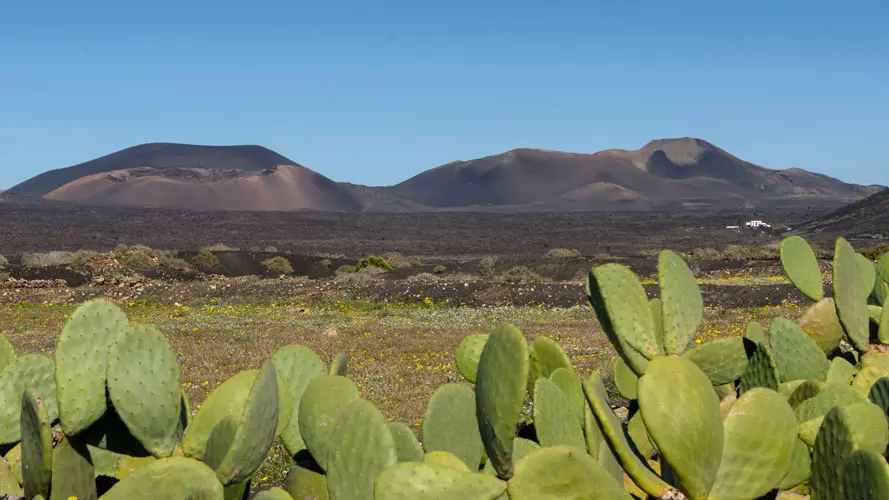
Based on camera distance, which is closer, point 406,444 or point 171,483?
point 171,483

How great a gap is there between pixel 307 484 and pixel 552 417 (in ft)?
3.31

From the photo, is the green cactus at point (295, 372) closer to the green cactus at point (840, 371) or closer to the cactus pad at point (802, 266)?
the green cactus at point (840, 371)

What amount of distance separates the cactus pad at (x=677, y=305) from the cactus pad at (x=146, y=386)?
1729 mm

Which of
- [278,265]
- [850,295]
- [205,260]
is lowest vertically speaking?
[278,265]

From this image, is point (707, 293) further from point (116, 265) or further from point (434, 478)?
point (116, 265)

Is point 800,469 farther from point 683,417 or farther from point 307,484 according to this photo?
point 307,484

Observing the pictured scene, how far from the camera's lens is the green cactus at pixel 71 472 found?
3.30m

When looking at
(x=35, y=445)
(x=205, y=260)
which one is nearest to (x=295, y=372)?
(x=35, y=445)

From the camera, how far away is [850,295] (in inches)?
180

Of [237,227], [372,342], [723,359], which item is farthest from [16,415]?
[237,227]

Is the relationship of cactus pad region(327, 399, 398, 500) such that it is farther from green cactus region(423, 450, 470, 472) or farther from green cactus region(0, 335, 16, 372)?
green cactus region(0, 335, 16, 372)

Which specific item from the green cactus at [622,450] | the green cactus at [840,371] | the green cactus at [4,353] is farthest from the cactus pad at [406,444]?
the green cactus at [840,371]

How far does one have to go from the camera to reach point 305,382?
377 cm

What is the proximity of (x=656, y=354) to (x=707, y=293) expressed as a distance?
79.8 ft
